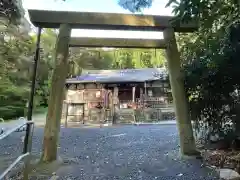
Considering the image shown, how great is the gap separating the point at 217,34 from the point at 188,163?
85.9 inches

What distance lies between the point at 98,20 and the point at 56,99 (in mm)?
1682

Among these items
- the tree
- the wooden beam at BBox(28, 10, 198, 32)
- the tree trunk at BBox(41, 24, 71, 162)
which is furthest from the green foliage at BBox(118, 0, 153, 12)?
the tree

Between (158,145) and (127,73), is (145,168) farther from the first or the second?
(127,73)

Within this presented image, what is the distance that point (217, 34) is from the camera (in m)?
4.89

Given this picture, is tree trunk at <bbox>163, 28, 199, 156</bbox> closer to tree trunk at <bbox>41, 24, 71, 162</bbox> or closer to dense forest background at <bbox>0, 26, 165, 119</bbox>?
tree trunk at <bbox>41, 24, 71, 162</bbox>

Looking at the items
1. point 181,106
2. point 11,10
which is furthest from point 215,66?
point 11,10

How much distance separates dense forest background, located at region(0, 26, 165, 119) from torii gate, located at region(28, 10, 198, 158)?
330 centimetres

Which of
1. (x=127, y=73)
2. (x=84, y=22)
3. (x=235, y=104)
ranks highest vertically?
(x=127, y=73)

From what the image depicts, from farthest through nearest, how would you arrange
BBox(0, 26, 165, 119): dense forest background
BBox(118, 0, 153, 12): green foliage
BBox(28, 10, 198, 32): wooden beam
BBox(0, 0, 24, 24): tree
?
BBox(0, 26, 165, 119): dense forest background, BBox(0, 0, 24, 24): tree, BBox(28, 10, 198, 32): wooden beam, BBox(118, 0, 153, 12): green foliage

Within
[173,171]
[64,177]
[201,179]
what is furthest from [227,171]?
[64,177]

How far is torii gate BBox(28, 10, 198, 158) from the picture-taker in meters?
5.84

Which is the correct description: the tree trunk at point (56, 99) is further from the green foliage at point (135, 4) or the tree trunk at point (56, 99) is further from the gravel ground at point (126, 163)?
the green foliage at point (135, 4)

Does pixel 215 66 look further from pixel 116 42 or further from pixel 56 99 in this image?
pixel 56 99

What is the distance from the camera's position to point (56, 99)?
5789mm
